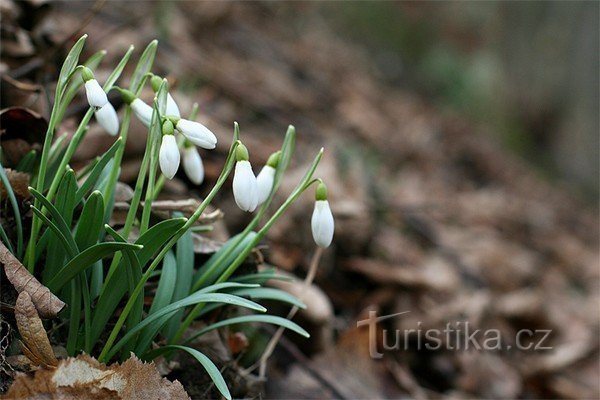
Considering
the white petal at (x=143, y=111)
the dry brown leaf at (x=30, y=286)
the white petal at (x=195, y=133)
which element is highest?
the white petal at (x=195, y=133)

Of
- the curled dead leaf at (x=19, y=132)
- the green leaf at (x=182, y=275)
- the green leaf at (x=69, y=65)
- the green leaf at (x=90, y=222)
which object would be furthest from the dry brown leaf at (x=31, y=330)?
the curled dead leaf at (x=19, y=132)

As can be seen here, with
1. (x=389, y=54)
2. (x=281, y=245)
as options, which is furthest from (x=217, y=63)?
(x=389, y=54)

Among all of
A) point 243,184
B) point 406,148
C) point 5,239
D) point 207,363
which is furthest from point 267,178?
point 406,148

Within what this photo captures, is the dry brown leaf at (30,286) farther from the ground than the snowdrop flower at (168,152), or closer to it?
closer to it

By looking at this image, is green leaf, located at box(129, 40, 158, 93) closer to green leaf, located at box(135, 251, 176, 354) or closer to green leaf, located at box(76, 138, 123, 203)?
green leaf, located at box(76, 138, 123, 203)

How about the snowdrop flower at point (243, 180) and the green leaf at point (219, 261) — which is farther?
the green leaf at point (219, 261)

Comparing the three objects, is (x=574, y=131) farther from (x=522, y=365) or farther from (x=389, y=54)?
(x=522, y=365)

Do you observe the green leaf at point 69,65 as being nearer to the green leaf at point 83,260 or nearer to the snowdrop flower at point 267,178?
the green leaf at point 83,260
